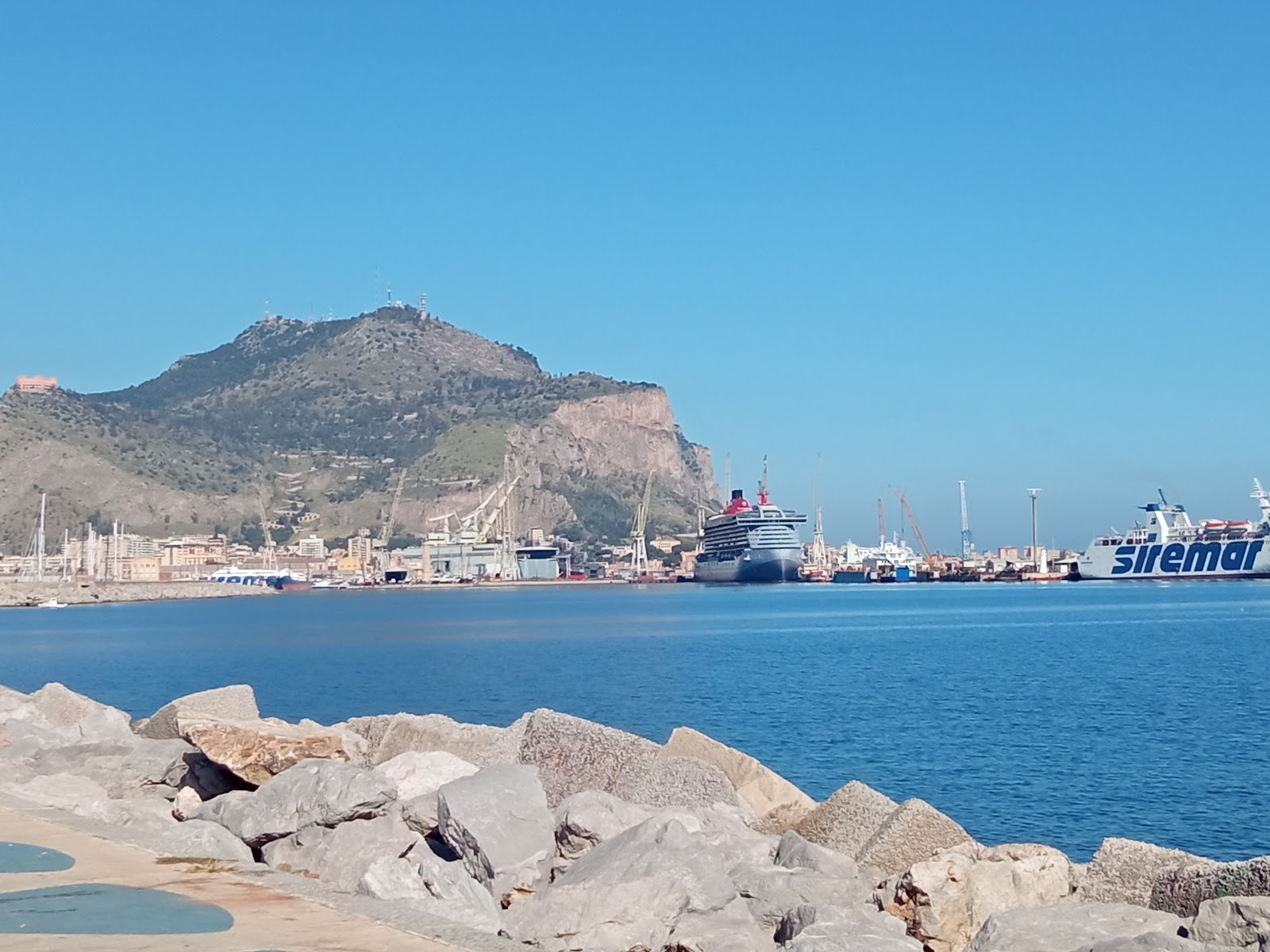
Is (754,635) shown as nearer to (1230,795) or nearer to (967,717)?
(967,717)

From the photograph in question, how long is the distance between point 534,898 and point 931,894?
1.93 metres

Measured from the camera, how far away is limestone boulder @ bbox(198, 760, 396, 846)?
8023mm

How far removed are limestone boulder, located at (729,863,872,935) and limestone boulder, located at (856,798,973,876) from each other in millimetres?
710

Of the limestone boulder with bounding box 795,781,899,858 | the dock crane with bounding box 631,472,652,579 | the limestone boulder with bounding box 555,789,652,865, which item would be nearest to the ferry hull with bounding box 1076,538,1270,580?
the dock crane with bounding box 631,472,652,579

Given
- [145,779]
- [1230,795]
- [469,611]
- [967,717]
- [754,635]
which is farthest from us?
[469,611]

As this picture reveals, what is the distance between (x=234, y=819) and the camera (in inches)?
326

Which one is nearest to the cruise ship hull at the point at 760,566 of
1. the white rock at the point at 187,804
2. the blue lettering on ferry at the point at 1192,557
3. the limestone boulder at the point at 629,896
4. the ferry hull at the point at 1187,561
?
the ferry hull at the point at 1187,561

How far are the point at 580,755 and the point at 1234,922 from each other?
4.95 metres

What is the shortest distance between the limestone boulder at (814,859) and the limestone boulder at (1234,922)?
6.31 ft

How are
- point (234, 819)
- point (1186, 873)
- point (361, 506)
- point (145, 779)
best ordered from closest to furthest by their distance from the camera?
1. point (1186, 873)
2. point (234, 819)
3. point (145, 779)
4. point (361, 506)

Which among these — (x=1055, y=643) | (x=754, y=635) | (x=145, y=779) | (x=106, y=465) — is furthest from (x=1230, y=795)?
(x=106, y=465)

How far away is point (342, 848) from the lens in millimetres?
7672

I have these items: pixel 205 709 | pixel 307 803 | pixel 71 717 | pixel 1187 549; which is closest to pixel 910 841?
pixel 307 803

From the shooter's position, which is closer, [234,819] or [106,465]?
[234,819]
